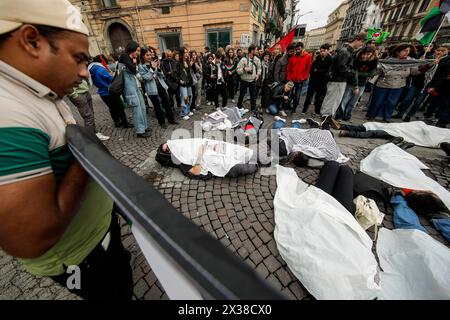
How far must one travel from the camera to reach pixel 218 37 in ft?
42.3

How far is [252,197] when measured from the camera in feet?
9.81

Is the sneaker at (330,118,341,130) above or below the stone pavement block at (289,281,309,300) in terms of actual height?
above

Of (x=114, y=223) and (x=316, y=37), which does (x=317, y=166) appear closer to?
(x=114, y=223)

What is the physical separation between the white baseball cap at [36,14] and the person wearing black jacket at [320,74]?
6.82 m

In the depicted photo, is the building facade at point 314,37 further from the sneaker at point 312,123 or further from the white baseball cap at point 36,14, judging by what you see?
the white baseball cap at point 36,14

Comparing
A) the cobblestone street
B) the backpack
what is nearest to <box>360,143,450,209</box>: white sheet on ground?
the cobblestone street

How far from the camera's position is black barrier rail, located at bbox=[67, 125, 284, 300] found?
34cm

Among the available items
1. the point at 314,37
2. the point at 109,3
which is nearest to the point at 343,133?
the point at 109,3

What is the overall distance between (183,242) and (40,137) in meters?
0.71

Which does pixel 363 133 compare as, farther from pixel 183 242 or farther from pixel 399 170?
pixel 183 242

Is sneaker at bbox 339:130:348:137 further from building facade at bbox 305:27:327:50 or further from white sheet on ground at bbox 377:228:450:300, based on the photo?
building facade at bbox 305:27:327:50

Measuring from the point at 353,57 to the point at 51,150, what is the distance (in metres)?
7.42

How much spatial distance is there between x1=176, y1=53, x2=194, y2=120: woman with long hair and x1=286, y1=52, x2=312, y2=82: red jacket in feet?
11.6

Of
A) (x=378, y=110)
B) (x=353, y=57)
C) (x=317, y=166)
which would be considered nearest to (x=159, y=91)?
(x=317, y=166)
